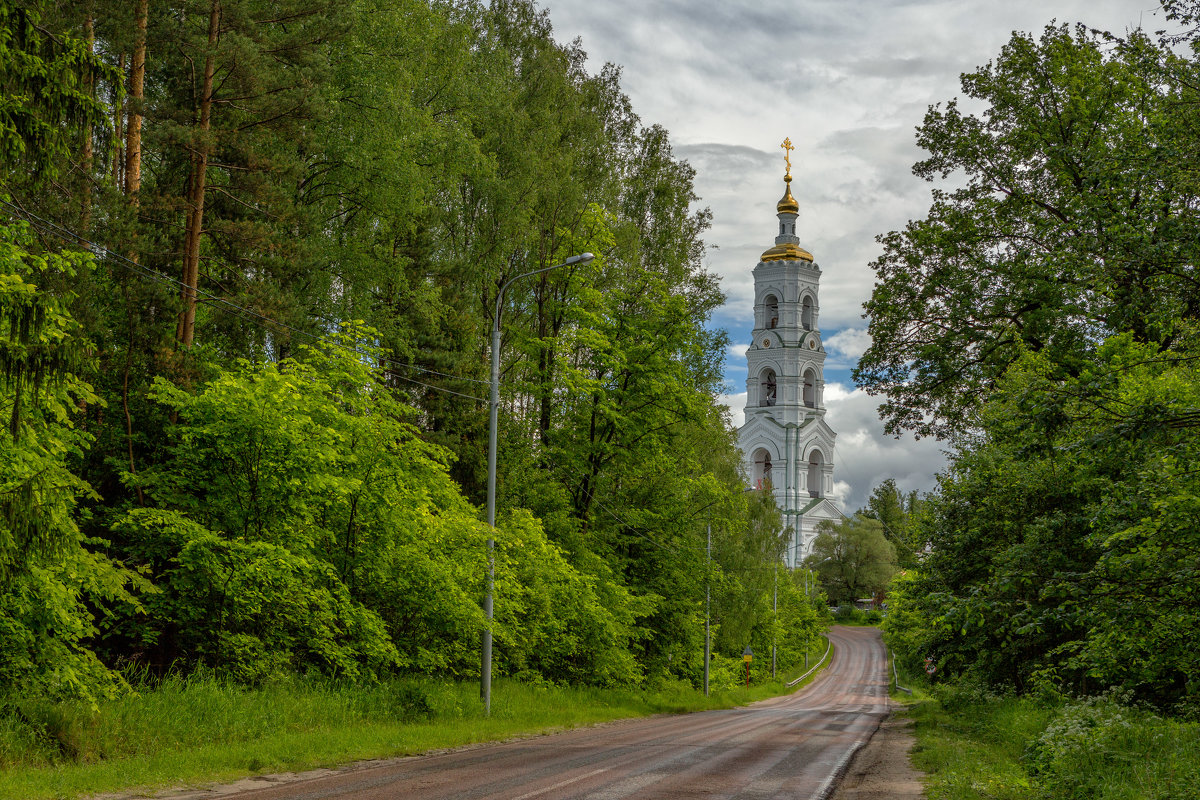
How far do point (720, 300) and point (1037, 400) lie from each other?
1061 inches

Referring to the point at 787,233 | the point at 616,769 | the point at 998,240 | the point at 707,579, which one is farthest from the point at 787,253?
the point at 616,769

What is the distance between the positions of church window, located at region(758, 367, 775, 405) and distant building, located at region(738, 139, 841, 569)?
0.05m

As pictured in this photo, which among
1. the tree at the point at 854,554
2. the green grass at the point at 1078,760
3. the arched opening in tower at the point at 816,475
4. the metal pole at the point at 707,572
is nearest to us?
the green grass at the point at 1078,760

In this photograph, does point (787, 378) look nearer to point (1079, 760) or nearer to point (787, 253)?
point (787, 253)

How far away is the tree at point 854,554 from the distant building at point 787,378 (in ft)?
9.91

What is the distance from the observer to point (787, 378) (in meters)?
94.6

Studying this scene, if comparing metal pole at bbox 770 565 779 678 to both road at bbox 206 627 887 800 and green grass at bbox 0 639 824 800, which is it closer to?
road at bbox 206 627 887 800

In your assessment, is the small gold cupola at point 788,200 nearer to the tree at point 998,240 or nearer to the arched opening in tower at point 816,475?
the arched opening in tower at point 816,475

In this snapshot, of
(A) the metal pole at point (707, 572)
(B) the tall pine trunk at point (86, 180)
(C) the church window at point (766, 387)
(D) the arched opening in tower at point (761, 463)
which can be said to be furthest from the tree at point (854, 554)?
(B) the tall pine trunk at point (86, 180)

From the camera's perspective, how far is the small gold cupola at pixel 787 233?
308ft

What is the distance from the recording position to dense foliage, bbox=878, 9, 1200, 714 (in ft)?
30.3

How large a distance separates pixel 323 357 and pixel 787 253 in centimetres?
8167

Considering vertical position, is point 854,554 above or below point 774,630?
above

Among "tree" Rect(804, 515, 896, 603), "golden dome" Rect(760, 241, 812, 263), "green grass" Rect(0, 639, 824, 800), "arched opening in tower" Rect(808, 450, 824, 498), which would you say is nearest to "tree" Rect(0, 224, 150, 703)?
"green grass" Rect(0, 639, 824, 800)
